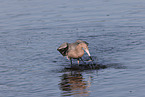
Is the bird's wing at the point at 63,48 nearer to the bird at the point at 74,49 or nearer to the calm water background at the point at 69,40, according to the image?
the bird at the point at 74,49

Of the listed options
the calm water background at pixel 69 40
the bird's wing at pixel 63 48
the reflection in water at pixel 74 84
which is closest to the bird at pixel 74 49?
the bird's wing at pixel 63 48

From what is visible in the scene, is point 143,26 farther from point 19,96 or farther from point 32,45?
point 19,96

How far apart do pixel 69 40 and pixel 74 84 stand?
217 inches

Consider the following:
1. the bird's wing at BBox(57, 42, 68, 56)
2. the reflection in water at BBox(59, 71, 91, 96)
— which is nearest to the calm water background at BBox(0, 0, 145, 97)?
the reflection in water at BBox(59, 71, 91, 96)

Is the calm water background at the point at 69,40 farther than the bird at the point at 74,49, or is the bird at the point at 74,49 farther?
the bird at the point at 74,49

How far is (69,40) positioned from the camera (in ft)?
53.3

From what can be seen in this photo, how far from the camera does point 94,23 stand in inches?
769

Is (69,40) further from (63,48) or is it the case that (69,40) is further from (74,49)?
(74,49)

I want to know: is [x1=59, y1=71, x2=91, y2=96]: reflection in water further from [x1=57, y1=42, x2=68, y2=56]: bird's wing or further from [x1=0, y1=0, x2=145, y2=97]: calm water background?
[x1=57, y1=42, x2=68, y2=56]: bird's wing

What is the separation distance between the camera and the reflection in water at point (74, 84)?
1009cm

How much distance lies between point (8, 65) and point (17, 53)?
63.3 inches

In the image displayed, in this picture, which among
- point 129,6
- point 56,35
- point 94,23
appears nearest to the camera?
point 56,35

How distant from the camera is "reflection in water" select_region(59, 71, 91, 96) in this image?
10.1 meters

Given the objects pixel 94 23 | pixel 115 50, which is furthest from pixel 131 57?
pixel 94 23
